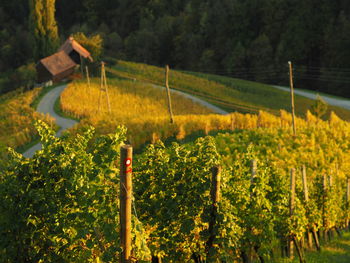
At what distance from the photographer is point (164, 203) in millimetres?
10031

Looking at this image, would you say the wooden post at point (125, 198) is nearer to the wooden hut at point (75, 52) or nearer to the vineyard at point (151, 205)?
the vineyard at point (151, 205)

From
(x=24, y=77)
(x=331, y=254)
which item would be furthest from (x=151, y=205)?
(x=24, y=77)

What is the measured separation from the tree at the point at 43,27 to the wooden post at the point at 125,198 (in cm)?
6726

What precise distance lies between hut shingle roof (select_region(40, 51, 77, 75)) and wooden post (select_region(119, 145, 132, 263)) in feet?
190

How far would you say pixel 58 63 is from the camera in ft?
206

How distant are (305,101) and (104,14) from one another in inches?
3856

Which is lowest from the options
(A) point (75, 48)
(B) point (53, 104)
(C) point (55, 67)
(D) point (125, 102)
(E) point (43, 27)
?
(D) point (125, 102)

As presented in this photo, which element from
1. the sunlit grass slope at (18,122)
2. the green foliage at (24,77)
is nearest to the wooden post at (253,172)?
the sunlit grass slope at (18,122)

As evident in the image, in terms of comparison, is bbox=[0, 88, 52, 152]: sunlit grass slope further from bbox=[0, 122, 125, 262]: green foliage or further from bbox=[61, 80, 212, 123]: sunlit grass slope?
bbox=[0, 122, 125, 262]: green foliage

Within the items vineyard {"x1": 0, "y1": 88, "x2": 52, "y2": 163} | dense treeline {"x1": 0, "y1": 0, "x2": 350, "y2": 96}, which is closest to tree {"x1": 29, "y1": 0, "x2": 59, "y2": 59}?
vineyard {"x1": 0, "y1": 88, "x2": 52, "y2": 163}

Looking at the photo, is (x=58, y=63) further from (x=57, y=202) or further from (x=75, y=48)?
(x=57, y=202)

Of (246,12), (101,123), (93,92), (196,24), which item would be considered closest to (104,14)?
(196,24)

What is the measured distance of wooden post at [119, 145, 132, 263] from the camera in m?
5.60

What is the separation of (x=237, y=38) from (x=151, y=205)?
8654cm
